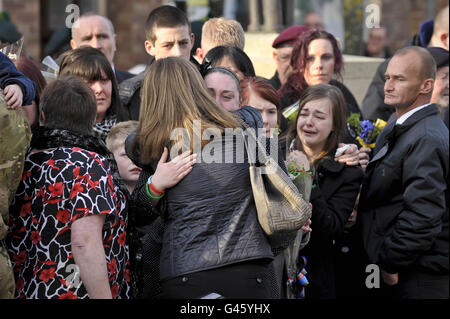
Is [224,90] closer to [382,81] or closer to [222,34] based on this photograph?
[222,34]

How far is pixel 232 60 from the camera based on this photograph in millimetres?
5098

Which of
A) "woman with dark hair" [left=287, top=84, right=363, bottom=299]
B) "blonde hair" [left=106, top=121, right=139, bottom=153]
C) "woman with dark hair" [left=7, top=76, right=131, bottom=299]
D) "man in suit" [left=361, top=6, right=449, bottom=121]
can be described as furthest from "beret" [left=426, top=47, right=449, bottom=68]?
"woman with dark hair" [left=7, top=76, right=131, bottom=299]

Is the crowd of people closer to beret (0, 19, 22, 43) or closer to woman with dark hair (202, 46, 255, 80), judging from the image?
woman with dark hair (202, 46, 255, 80)

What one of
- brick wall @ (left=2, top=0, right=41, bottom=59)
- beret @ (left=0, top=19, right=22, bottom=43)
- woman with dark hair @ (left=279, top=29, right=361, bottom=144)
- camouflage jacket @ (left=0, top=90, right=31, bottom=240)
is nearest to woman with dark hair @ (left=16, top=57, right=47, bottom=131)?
camouflage jacket @ (left=0, top=90, right=31, bottom=240)

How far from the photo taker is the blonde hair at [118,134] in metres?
4.62

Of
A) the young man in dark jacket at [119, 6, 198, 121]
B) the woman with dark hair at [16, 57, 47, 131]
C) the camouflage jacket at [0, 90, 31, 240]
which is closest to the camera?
the camouflage jacket at [0, 90, 31, 240]

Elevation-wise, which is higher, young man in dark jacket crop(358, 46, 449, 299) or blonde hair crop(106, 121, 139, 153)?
blonde hair crop(106, 121, 139, 153)

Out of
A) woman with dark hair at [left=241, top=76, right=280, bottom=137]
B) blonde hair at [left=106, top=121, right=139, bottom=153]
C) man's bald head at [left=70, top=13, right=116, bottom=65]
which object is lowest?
blonde hair at [left=106, top=121, right=139, bottom=153]

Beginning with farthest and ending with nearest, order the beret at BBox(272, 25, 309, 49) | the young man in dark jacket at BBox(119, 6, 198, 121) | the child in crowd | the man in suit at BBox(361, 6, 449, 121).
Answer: the beret at BBox(272, 25, 309, 49), the man in suit at BBox(361, 6, 449, 121), the young man in dark jacket at BBox(119, 6, 198, 121), the child in crowd

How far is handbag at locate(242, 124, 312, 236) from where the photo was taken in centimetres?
354

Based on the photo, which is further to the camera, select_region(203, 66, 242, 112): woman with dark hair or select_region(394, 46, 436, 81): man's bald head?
select_region(394, 46, 436, 81): man's bald head

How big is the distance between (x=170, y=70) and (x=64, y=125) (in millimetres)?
515

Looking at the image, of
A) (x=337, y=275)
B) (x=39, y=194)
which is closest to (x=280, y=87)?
(x=337, y=275)
